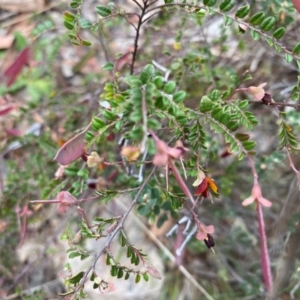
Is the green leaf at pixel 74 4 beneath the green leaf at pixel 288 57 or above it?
above

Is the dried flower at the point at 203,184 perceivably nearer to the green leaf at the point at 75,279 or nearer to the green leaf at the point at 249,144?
the green leaf at the point at 249,144

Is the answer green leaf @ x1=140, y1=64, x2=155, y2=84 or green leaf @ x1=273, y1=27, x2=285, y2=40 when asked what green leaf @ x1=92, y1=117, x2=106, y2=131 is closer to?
green leaf @ x1=140, y1=64, x2=155, y2=84

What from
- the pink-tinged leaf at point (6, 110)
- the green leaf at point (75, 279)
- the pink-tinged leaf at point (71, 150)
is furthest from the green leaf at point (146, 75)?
the pink-tinged leaf at point (6, 110)

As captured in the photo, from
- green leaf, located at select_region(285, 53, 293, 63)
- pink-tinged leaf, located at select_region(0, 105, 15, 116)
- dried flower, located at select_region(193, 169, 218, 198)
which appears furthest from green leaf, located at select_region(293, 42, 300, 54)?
pink-tinged leaf, located at select_region(0, 105, 15, 116)

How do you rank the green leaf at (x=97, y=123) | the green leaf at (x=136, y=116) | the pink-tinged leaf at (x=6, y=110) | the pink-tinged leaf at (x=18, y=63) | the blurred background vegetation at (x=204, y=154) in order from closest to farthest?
the green leaf at (x=136, y=116) → the green leaf at (x=97, y=123) → the blurred background vegetation at (x=204, y=154) → the pink-tinged leaf at (x=6, y=110) → the pink-tinged leaf at (x=18, y=63)

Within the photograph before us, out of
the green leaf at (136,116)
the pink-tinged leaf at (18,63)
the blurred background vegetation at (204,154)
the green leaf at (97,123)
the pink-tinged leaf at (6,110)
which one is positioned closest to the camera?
the green leaf at (136,116)

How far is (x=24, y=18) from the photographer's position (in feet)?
6.57

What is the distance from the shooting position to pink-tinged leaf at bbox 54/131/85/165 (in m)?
0.76

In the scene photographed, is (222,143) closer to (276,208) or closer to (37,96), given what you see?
(276,208)

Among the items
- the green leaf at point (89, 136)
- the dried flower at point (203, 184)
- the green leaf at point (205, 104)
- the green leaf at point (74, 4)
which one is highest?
the green leaf at point (74, 4)

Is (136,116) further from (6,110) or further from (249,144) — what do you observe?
(6,110)

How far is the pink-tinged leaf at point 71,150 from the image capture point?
76 cm

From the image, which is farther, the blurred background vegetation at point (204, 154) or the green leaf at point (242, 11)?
the blurred background vegetation at point (204, 154)

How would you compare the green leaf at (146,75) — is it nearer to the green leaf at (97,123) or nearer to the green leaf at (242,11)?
the green leaf at (97,123)
